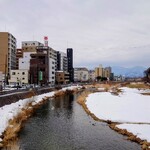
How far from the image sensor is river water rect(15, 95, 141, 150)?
2567 cm

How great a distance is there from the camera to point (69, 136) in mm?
29641

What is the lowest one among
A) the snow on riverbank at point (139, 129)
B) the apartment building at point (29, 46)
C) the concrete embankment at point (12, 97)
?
the snow on riverbank at point (139, 129)

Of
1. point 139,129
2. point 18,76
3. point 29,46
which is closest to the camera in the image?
point 139,129

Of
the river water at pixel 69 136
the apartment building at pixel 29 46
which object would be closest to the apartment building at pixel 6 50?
the apartment building at pixel 29 46

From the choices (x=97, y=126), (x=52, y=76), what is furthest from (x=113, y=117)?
(x=52, y=76)

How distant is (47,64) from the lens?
12612cm

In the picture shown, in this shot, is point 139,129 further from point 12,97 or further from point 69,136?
point 12,97

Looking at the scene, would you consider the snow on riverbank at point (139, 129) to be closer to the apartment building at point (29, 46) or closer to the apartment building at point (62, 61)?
the apartment building at point (29, 46)

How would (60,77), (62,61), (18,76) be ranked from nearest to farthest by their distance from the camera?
(18,76) < (60,77) < (62,61)

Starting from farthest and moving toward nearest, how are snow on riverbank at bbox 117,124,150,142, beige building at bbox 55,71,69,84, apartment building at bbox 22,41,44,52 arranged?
1. beige building at bbox 55,71,69,84
2. apartment building at bbox 22,41,44,52
3. snow on riverbank at bbox 117,124,150,142

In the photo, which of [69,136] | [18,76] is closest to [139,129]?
[69,136]

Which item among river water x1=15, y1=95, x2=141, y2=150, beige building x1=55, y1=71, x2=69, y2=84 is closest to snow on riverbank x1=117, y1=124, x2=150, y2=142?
river water x1=15, y1=95, x2=141, y2=150

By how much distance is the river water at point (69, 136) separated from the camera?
84.2 feet

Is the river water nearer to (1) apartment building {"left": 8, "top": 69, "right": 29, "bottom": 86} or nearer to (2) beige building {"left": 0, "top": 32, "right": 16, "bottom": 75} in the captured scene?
(1) apartment building {"left": 8, "top": 69, "right": 29, "bottom": 86}
